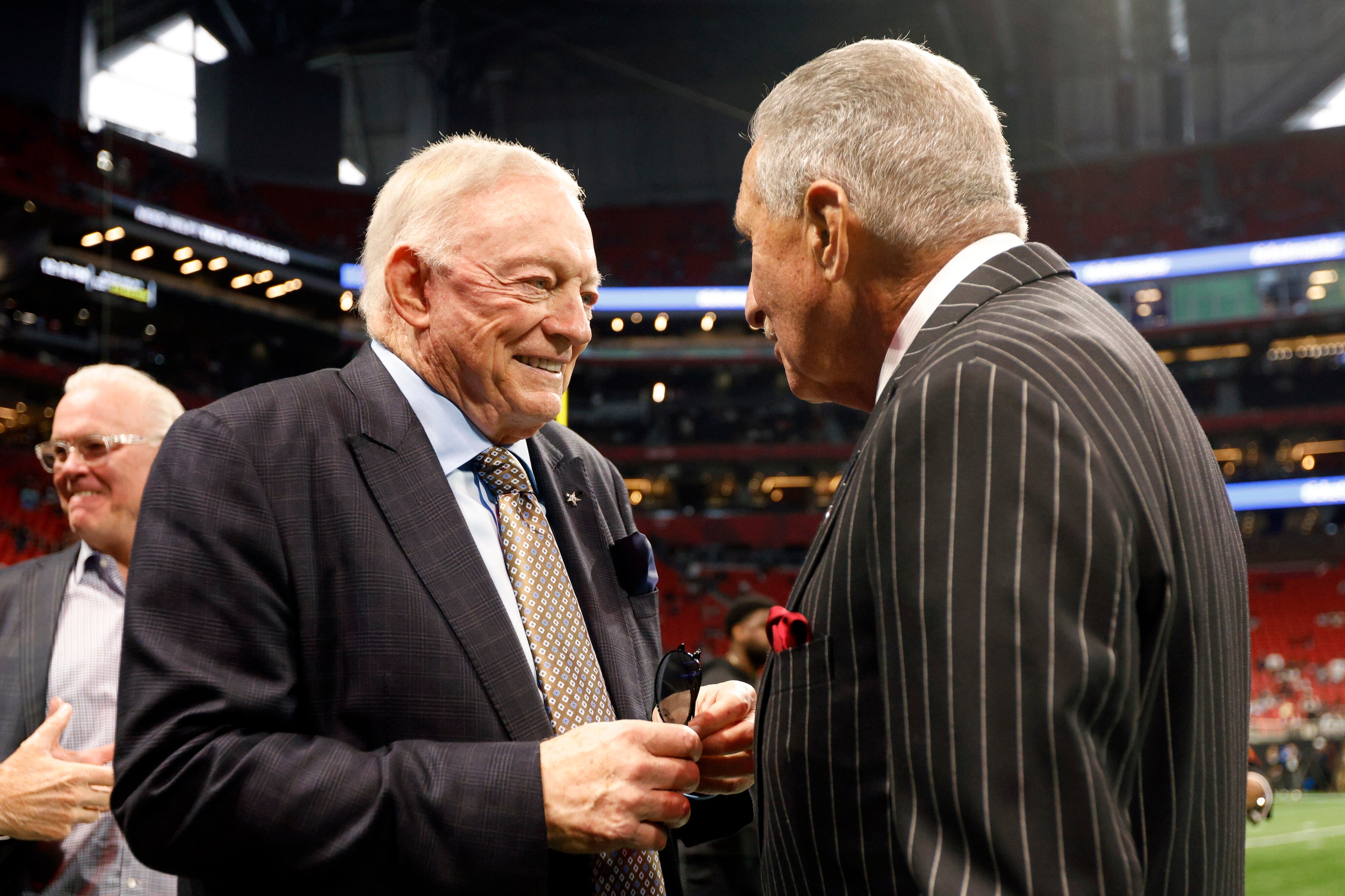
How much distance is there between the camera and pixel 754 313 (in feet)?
4.66

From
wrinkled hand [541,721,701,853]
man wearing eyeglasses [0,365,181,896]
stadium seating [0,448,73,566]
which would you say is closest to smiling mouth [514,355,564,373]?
wrinkled hand [541,721,701,853]

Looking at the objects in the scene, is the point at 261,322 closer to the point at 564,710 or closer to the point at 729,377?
the point at 729,377

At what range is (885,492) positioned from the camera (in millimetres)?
920

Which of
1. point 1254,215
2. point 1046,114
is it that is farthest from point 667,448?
point 1254,215

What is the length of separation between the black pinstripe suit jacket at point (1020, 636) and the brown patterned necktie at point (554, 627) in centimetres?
43

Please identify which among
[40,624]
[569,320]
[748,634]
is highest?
[569,320]

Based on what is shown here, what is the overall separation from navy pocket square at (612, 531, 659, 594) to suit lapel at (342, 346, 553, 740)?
0.38 metres

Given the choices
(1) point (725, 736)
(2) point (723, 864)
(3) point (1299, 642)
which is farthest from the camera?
(3) point (1299, 642)

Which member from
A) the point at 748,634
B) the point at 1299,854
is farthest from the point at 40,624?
the point at 1299,854

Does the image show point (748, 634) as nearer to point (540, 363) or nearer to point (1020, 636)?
point (540, 363)

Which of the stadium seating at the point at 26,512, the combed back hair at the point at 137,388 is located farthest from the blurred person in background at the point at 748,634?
the stadium seating at the point at 26,512

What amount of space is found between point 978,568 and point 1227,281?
22421mm

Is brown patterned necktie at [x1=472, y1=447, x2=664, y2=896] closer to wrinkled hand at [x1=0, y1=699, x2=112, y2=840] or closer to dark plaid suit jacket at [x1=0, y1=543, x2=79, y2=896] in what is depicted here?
wrinkled hand at [x1=0, y1=699, x2=112, y2=840]

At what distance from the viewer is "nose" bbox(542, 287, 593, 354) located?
5.45 ft
